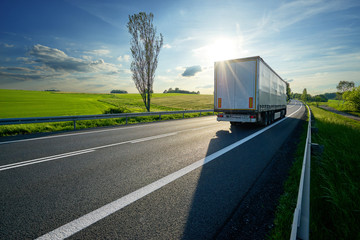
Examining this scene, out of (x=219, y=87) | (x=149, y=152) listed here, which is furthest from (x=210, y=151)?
(x=219, y=87)

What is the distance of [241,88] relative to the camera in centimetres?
1013

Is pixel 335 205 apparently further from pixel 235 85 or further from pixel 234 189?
pixel 235 85

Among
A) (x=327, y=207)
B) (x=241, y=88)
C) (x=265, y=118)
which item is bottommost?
(x=327, y=207)

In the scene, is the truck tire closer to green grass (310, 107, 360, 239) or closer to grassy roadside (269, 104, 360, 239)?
green grass (310, 107, 360, 239)

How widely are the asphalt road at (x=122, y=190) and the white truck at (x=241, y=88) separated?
4806 millimetres

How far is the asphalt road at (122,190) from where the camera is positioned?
221 centimetres

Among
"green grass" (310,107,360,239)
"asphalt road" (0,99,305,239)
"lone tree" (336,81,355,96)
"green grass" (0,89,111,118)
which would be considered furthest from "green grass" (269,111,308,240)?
"lone tree" (336,81,355,96)

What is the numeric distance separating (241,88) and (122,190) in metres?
8.81

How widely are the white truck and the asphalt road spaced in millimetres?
4806

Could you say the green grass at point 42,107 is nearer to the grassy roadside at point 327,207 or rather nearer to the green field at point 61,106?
the green field at point 61,106

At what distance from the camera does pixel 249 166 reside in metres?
4.46

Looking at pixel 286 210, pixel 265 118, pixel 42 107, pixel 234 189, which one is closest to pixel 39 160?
pixel 234 189

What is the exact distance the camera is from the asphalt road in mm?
2215

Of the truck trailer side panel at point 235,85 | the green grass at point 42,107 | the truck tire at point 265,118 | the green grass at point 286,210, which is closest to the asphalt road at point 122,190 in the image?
the green grass at point 286,210
